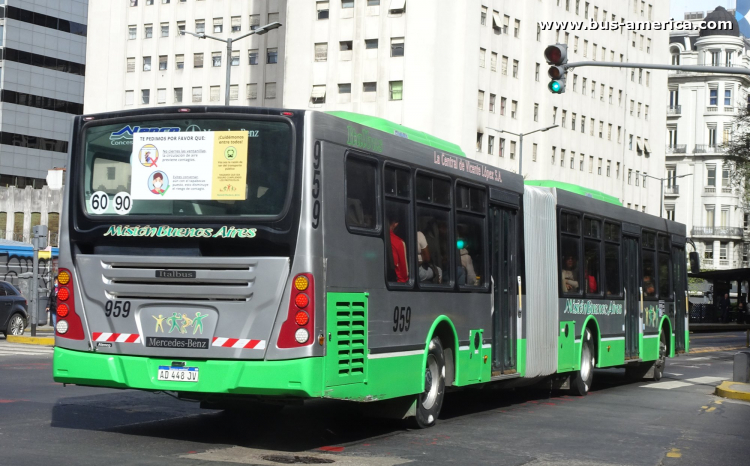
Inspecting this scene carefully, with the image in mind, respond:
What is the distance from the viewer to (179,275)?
10477mm

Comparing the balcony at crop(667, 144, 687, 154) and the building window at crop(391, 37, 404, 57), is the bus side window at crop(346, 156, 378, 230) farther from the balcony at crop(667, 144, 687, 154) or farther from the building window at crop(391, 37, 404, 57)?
the balcony at crop(667, 144, 687, 154)

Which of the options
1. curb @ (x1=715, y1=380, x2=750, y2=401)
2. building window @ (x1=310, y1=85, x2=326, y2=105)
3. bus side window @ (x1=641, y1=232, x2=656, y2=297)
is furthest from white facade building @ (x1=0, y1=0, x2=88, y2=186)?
curb @ (x1=715, y1=380, x2=750, y2=401)

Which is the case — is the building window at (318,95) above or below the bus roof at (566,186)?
above

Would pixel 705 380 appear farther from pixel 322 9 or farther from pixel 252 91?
pixel 252 91

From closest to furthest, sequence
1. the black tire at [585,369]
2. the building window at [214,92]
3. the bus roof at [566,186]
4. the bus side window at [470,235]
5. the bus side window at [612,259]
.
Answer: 1. the bus side window at [470,235]
2. the black tire at [585,369]
3. the bus roof at [566,186]
4. the bus side window at [612,259]
5. the building window at [214,92]

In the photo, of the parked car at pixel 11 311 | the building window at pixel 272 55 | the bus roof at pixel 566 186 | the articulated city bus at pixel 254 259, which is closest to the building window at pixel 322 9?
the building window at pixel 272 55

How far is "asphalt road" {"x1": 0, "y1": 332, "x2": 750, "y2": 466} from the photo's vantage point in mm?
10320

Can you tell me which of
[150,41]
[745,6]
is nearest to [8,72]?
[150,41]

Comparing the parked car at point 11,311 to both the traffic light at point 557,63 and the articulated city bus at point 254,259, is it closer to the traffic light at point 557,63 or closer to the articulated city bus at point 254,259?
the traffic light at point 557,63

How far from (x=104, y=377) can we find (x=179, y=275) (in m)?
1.15

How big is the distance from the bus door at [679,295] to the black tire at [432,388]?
38.7 ft

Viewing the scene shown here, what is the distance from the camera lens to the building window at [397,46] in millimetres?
71375

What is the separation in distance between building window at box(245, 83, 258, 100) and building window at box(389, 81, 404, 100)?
13.7 m

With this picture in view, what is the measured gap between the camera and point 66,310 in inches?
434
